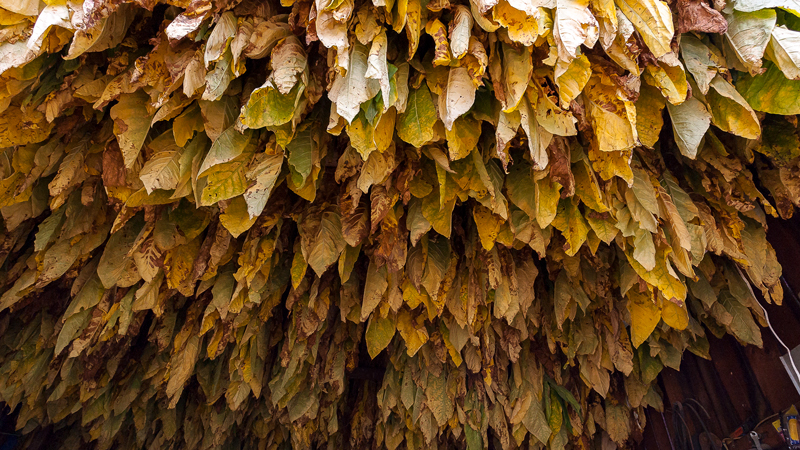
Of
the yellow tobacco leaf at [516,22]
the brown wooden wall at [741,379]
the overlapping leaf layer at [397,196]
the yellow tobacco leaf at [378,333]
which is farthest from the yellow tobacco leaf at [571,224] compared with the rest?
the brown wooden wall at [741,379]

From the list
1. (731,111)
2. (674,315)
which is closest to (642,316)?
(674,315)

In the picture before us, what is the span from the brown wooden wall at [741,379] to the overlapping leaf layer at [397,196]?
75mm

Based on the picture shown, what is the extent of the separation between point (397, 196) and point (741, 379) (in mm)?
1127

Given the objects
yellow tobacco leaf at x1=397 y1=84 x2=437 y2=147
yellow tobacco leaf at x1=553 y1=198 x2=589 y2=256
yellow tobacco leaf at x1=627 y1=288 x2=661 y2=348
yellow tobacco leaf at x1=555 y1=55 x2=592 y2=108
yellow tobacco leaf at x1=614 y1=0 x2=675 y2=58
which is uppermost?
yellow tobacco leaf at x1=614 y1=0 x2=675 y2=58

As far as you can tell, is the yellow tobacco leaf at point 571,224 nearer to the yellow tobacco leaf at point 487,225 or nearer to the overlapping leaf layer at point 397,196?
the overlapping leaf layer at point 397,196

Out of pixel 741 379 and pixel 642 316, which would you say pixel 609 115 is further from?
pixel 741 379

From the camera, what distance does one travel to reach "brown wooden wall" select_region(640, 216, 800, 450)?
110 centimetres

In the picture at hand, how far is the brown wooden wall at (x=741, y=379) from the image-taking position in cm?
110

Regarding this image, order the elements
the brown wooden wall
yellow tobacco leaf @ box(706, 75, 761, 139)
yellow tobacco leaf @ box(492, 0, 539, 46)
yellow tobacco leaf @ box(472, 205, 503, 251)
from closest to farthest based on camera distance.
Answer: yellow tobacco leaf @ box(492, 0, 539, 46) < yellow tobacco leaf @ box(706, 75, 761, 139) < yellow tobacco leaf @ box(472, 205, 503, 251) < the brown wooden wall

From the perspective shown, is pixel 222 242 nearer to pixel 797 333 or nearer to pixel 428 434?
pixel 428 434

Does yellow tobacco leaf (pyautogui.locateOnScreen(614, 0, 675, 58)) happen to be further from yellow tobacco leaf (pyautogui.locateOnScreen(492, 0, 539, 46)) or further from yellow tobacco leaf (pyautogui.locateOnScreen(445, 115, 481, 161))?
yellow tobacco leaf (pyautogui.locateOnScreen(445, 115, 481, 161))

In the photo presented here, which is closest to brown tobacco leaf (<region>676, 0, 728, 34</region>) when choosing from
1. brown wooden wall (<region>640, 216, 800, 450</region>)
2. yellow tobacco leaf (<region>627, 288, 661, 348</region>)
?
yellow tobacco leaf (<region>627, 288, 661, 348</region>)

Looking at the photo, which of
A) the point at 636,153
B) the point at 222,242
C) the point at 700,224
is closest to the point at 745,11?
the point at 636,153

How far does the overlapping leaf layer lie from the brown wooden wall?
0.07 metres
